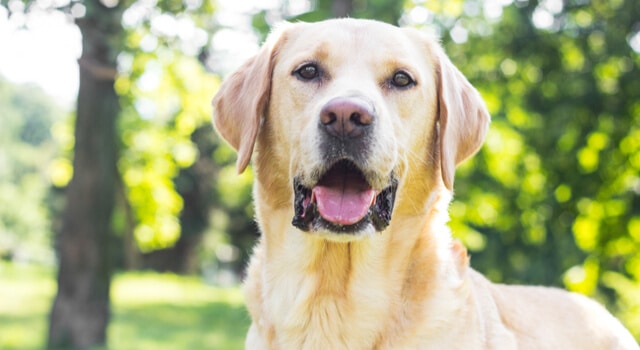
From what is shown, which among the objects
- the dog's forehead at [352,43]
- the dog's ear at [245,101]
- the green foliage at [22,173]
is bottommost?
the green foliage at [22,173]

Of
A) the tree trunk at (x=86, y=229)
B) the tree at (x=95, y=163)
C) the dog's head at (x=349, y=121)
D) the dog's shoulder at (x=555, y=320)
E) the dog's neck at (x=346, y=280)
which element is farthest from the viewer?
the tree trunk at (x=86, y=229)

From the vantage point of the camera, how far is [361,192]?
11.6ft

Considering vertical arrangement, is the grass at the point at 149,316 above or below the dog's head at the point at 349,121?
below

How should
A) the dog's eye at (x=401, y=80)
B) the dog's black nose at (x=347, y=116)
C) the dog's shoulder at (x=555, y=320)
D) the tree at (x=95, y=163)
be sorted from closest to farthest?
1. the dog's black nose at (x=347, y=116)
2. the dog's eye at (x=401, y=80)
3. the dog's shoulder at (x=555, y=320)
4. the tree at (x=95, y=163)

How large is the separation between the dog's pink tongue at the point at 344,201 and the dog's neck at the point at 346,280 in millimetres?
218

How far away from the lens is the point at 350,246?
3750mm

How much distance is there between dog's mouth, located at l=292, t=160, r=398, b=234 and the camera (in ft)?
11.4

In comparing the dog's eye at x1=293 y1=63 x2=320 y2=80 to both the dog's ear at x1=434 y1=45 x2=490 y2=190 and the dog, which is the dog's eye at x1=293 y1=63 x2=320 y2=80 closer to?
the dog

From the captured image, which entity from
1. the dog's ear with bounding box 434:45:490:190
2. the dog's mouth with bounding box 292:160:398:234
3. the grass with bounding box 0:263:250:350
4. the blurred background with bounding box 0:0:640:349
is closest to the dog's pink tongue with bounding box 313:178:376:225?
the dog's mouth with bounding box 292:160:398:234

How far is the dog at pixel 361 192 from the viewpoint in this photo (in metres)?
3.50

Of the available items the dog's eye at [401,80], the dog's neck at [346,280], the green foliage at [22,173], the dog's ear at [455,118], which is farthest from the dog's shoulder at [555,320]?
the green foliage at [22,173]

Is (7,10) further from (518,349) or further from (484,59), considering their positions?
(484,59)

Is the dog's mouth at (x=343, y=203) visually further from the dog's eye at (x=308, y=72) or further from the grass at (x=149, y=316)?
the grass at (x=149, y=316)

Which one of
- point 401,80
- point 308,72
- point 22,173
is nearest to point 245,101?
point 308,72
